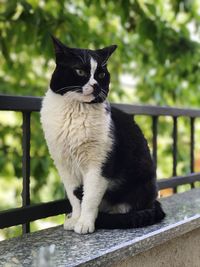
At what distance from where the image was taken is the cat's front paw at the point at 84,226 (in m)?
1.49

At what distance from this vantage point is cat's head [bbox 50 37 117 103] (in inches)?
54.6

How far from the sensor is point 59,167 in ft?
5.08

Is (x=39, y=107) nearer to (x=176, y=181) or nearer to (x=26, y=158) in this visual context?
(x=26, y=158)

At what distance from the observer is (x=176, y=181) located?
2465mm

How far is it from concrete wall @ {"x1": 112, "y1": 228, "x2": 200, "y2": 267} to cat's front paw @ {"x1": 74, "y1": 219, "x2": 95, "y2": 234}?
0.56 ft

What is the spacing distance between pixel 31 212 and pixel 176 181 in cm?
111

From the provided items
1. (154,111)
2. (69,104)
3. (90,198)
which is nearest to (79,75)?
(69,104)

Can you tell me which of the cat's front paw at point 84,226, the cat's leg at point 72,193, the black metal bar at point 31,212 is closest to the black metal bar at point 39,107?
the cat's leg at point 72,193

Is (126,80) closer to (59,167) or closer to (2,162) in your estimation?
(2,162)

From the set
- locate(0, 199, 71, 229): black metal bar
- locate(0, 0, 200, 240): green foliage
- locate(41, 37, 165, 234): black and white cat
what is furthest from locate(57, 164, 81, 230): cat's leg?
locate(0, 0, 200, 240): green foliage

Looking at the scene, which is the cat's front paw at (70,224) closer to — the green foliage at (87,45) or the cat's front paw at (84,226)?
the cat's front paw at (84,226)

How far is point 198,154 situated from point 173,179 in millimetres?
3306

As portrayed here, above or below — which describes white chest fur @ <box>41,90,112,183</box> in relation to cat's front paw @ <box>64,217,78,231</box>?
above

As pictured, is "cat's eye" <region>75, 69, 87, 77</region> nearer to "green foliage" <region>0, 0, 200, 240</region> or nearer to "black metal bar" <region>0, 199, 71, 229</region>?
"black metal bar" <region>0, 199, 71, 229</region>
